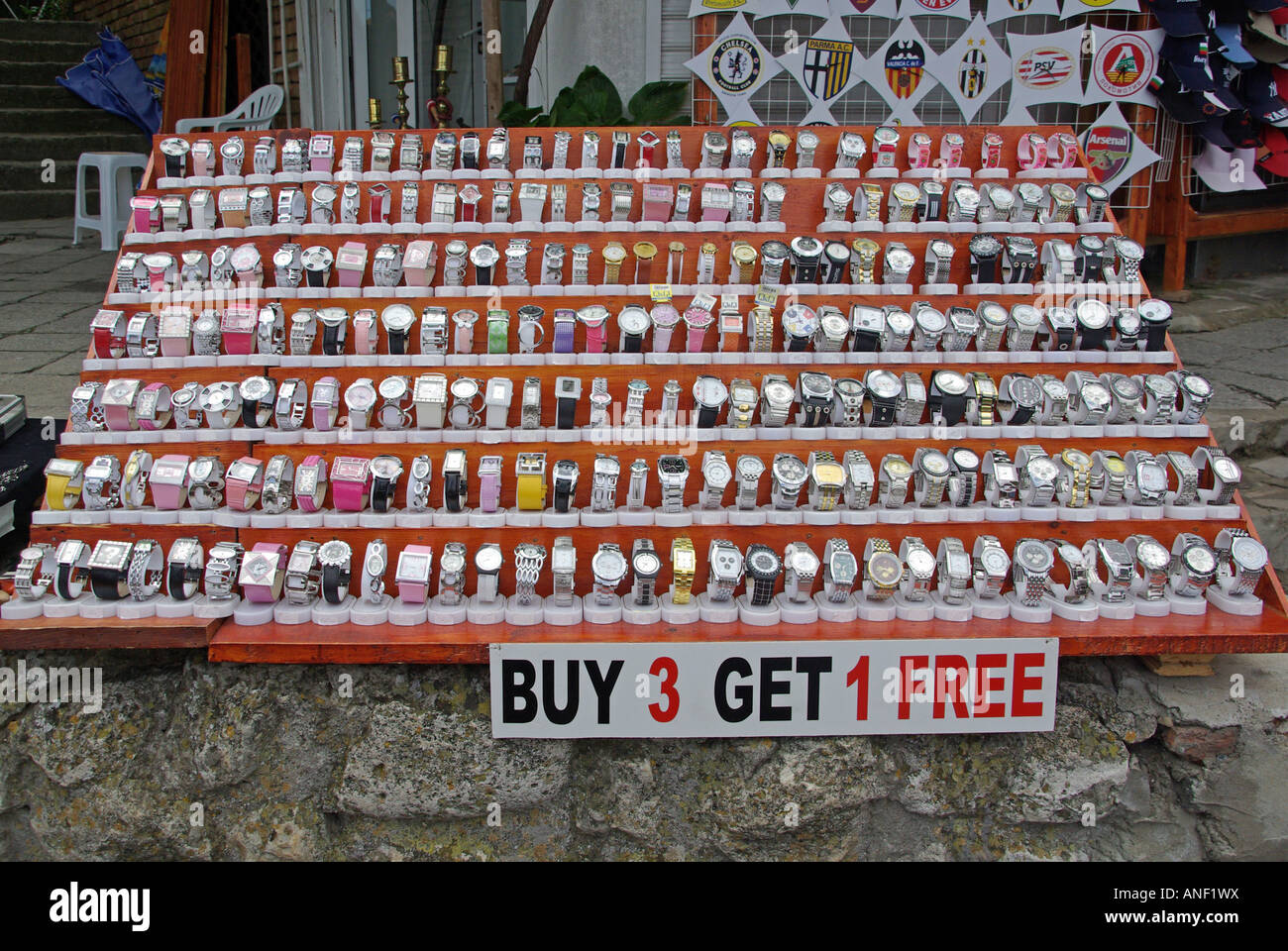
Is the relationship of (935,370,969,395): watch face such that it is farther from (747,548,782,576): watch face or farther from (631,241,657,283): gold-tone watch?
(631,241,657,283): gold-tone watch

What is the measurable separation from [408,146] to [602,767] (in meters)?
1.89

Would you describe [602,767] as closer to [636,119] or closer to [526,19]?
[636,119]

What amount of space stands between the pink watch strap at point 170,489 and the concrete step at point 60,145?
6.70 metres

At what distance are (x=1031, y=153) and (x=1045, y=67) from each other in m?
1.96

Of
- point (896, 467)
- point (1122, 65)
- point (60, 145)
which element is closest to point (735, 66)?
point (1122, 65)

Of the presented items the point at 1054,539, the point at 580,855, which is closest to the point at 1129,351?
the point at 1054,539

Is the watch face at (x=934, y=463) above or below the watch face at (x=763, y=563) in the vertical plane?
above

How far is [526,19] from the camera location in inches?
228

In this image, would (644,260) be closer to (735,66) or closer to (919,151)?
(919,151)

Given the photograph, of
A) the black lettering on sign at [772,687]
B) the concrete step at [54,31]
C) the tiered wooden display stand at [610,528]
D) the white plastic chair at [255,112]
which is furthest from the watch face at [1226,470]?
the concrete step at [54,31]

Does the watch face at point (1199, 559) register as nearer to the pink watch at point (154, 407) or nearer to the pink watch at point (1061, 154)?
the pink watch at point (1061, 154)

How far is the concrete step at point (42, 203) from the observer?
724cm

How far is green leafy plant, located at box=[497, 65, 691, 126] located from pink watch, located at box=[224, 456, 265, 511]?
2658mm

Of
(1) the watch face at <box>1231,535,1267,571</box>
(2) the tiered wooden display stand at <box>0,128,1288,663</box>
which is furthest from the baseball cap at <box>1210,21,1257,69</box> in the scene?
(1) the watch face at <box>1231,535,1267,571</box>
